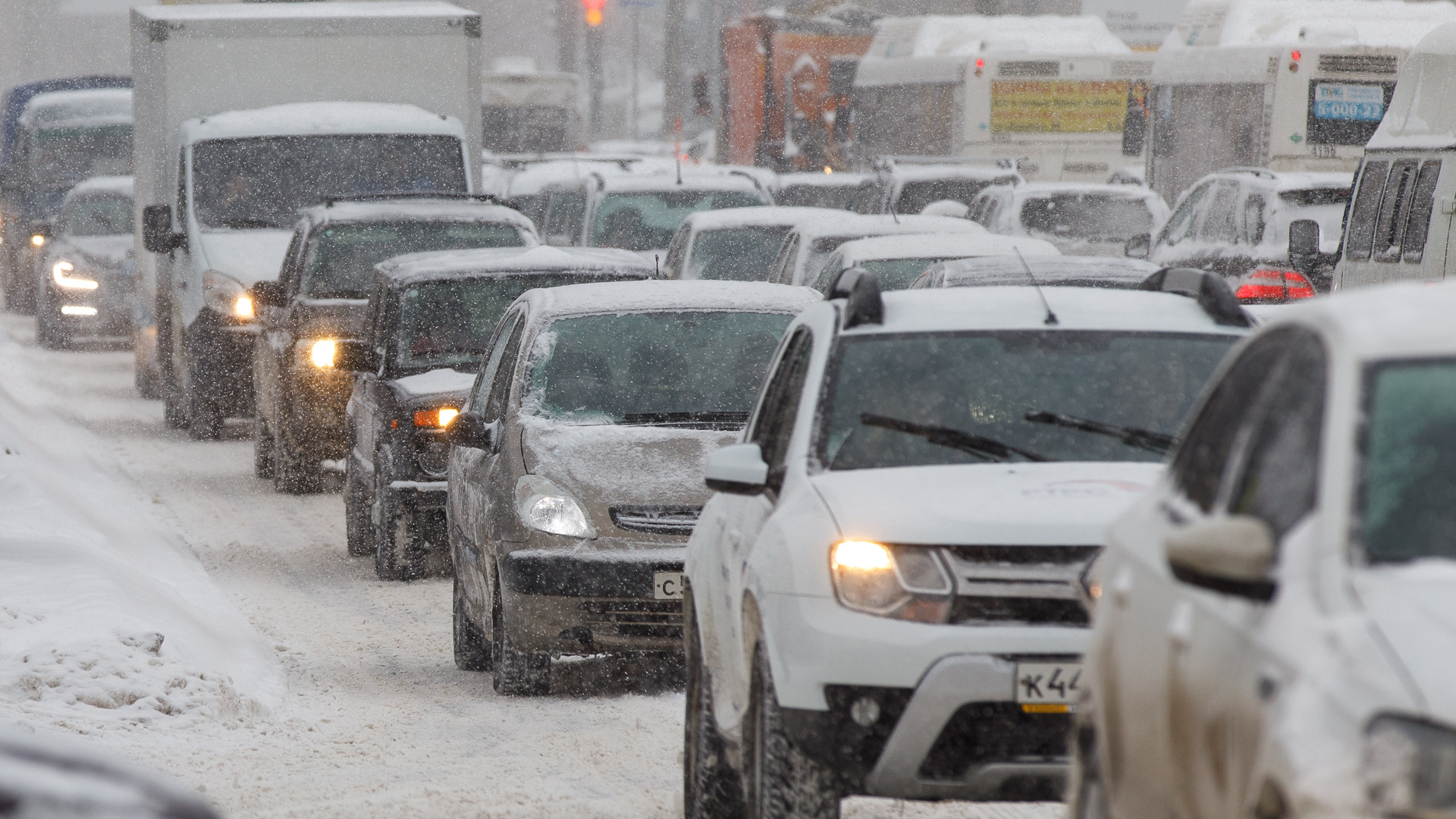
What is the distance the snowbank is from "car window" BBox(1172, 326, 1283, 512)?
14.1ft

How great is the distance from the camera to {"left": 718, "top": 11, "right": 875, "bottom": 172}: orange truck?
126ft

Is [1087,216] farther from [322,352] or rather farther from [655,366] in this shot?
[655,366]

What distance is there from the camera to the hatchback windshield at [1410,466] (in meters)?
3.39

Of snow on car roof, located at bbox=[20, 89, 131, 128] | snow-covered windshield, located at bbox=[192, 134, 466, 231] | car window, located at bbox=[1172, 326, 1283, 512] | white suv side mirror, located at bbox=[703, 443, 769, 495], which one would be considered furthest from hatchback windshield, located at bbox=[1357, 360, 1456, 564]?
snow on car roof, located at bbox=[20, 89, 131, 128]

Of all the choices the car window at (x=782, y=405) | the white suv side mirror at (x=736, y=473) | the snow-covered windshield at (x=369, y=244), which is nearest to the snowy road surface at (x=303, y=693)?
the car window at (x=782, y=405)

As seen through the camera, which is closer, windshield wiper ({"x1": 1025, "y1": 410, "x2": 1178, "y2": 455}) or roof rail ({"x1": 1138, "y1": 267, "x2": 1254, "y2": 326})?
windshield wiper ({"x1": 1025, "y1": 410, "x2": 1178, "y2": 455})

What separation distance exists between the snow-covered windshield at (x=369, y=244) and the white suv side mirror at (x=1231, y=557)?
1165cm

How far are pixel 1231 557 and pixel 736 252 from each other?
15.2 meters

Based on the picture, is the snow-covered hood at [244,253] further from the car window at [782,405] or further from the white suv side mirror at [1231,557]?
the white suv side mirror at [1231,557]

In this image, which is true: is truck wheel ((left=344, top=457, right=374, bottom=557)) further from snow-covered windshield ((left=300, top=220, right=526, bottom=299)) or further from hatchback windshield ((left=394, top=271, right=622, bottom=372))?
snow-covered windshield ((left=300, top=220, right=526, bottom=299))

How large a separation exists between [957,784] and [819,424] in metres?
1.15

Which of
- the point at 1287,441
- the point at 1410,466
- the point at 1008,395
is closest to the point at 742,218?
the point at 1008,395

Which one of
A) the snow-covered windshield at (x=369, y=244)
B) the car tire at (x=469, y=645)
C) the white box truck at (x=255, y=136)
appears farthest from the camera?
the white box truck at (x=255, y=136)

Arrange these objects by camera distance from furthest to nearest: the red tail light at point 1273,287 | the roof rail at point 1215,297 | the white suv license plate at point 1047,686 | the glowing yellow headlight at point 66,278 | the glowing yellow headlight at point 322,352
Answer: the glowing yellow headlight at point 66,278 < the red tail light at point 1273,287 < the glowing yellow headlight at point 322,352 < the roof rail at point 1215,297 < the white suv license plate at point 1047,686
